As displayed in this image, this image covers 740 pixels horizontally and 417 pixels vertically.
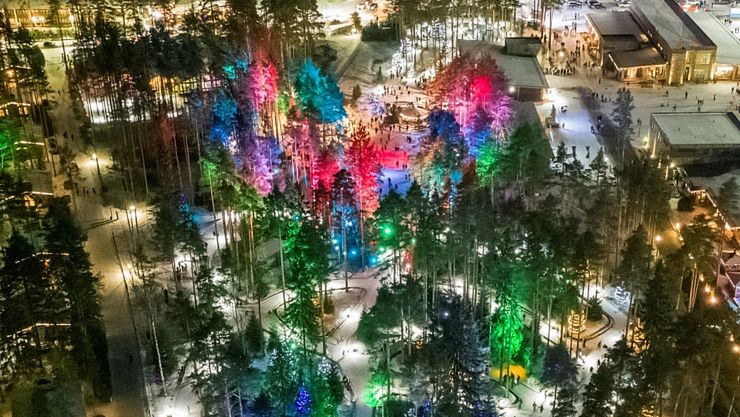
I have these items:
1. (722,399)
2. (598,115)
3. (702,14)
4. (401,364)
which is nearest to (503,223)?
(401,364)

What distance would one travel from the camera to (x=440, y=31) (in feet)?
338

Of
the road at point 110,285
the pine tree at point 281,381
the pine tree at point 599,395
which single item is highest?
Answer: the pine tree at point 599,395

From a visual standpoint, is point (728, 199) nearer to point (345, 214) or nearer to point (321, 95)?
point (345, 214)

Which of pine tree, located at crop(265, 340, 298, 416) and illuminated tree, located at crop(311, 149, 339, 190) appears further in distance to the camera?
illuminated tree, located at crop(311, 149, 339, 190)

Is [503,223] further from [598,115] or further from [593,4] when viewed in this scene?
[593,4]

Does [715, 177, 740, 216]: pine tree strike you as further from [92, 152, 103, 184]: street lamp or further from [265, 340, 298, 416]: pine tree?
[92, 152, 103, 184]: street lamp

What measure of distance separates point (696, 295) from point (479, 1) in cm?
5617

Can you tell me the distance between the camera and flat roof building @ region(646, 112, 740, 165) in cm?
7000

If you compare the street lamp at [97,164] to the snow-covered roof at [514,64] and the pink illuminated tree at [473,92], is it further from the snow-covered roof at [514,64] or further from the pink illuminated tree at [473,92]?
the snow-covered roof at [514,64]

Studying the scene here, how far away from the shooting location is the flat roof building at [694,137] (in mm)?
70000

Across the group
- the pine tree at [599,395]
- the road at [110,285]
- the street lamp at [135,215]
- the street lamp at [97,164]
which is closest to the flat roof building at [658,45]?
the street lamp at [135,215]

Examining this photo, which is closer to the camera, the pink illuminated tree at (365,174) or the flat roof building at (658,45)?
the pink illuminated tree at (365,174)

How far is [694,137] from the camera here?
71.7 m

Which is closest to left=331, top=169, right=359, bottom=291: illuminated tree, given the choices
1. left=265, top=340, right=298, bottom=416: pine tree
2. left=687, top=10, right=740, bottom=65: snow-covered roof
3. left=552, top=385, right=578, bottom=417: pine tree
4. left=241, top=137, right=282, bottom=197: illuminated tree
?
left=241, top=137, right=282, bottom=197: illuminated tree
